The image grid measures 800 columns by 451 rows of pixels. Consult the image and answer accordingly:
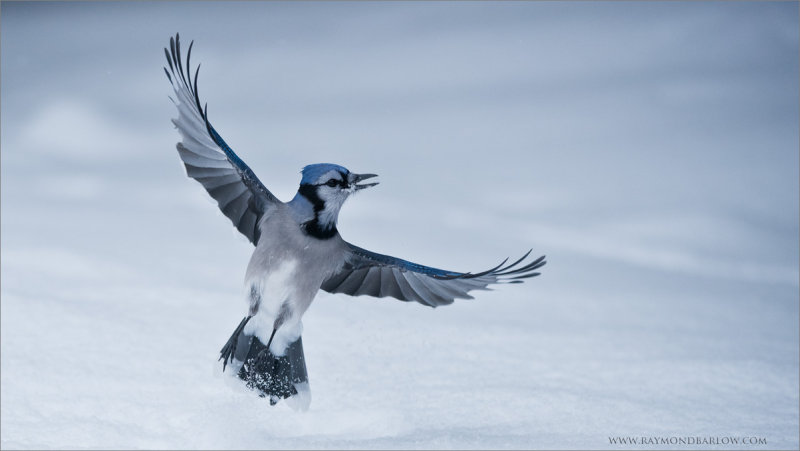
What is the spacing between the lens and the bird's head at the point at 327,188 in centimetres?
167

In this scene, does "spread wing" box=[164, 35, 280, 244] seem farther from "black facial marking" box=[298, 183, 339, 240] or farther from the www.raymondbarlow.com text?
the www.raymondbarlow.com text

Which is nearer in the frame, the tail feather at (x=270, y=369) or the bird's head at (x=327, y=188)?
the bird's head at (x=327, y=188)

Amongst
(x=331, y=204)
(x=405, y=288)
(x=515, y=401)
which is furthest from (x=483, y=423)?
(x=331, y=204)

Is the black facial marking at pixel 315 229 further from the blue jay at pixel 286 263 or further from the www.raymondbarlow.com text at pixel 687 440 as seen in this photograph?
the www.raymondbarlow.com text at pixel 687 440

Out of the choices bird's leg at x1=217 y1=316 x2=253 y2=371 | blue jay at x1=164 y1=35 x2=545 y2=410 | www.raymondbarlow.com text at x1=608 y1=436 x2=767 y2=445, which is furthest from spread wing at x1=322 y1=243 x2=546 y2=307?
www.raymondbarlow.com text at x1=608 y1=436 x2=767 y2=445

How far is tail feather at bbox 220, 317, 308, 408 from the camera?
200 cm

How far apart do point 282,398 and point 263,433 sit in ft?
0.37

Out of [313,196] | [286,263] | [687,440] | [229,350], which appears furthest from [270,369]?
[687,440]

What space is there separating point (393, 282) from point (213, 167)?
0.53 meters

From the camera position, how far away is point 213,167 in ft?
6.02

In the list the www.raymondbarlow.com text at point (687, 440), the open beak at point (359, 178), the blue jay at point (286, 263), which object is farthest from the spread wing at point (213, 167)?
the www.raymondbarlow.com text at point (687, 440)

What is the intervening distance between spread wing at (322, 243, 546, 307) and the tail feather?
23 cm

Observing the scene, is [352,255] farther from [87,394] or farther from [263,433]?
[87,394]

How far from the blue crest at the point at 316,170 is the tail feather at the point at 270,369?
511mm
